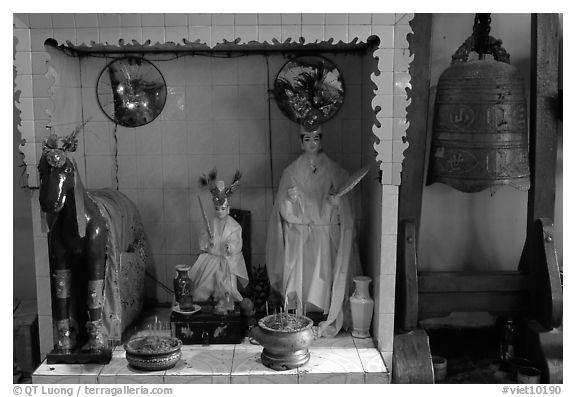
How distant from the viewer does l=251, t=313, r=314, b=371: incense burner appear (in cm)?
461

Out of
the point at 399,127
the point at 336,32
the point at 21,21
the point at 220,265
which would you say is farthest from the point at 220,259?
the point at 21,21

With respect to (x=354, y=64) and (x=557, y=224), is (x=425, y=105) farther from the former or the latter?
(x=557, y=224)

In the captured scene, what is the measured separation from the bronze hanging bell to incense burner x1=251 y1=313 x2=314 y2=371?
1.64 metres

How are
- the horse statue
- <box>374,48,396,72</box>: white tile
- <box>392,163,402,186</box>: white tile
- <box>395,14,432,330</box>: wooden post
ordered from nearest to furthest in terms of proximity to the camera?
1. the horse statue
2. <box>374,48,396,72</box>: white tile
3. <box>392,163,402,186</box>: white tile
4. <box>395,14,432,330</box>: wooden post

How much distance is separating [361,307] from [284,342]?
0.80 meters

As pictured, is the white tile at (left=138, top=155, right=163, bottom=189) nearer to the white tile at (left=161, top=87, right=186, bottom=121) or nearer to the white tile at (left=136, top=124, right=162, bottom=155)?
the white tile at (left=136, top=124, right=162, bottom=155)

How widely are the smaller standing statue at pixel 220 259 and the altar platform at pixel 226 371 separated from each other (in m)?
0.45

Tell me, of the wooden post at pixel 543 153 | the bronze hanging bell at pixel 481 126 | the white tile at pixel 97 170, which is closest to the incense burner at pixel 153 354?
the white tile at pixel 97 170

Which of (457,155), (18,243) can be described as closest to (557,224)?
(457,155)

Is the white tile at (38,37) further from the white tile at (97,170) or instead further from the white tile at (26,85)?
the white tile at (97,170)

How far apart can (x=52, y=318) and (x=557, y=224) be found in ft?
13.7

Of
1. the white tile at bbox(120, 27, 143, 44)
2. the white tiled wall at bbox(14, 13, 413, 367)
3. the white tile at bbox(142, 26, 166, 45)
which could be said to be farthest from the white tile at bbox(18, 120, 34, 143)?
the white tile at bbox(142, 26, 166, 45)

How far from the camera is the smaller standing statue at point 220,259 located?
5137mm

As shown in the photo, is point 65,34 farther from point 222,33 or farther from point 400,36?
point 400,36
